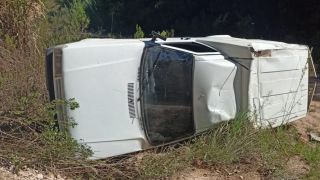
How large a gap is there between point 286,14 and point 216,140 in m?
13.3

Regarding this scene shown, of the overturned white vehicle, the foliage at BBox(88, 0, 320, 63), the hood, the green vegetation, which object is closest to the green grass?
the green vegetation

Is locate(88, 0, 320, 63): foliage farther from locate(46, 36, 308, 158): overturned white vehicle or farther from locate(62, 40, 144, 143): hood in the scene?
locate(62, 40, 144, 143): hood

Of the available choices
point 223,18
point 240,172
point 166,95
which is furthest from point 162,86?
point 223,18

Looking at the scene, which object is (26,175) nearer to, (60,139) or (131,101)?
(60,139)

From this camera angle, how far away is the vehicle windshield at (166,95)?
612cm

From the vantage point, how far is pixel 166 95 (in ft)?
20.2

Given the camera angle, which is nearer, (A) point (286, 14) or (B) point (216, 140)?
(B) point (216, 140)

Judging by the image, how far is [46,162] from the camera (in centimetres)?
525

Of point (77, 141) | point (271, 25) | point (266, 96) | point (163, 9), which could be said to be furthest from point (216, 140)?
point (163, 9)

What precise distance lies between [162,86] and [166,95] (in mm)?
110

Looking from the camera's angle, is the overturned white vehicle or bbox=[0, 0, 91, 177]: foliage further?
the overturned white vehicle

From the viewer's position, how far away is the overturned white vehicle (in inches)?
222

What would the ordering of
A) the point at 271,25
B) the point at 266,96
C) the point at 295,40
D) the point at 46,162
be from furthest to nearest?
the point at 271,25 < the point at 295,40 < the point at 266,96 < the point at 46,162

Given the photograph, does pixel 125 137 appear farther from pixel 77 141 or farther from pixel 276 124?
pixel 276 124
